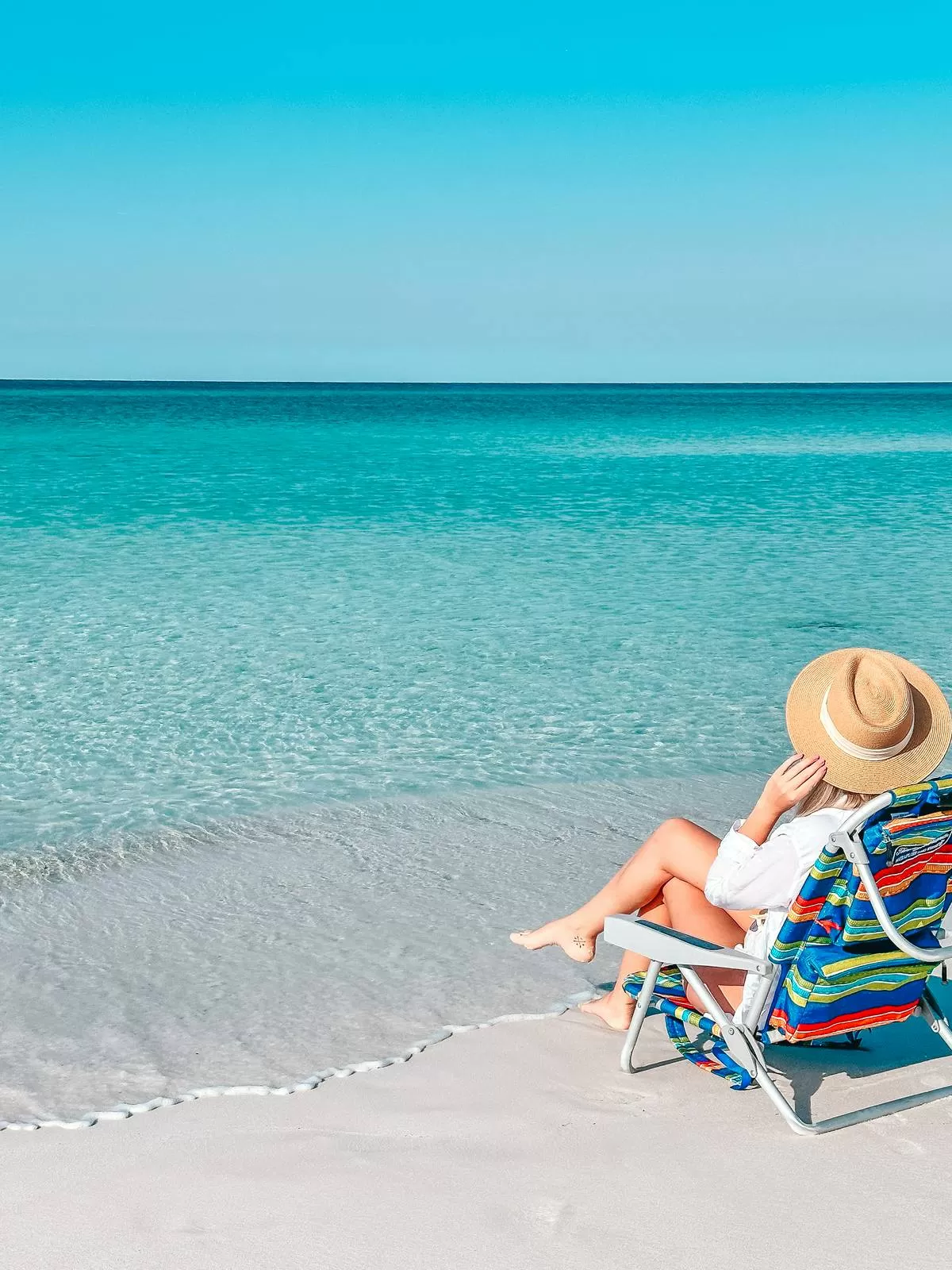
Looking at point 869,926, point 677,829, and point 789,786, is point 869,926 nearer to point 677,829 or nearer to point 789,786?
point 789,786

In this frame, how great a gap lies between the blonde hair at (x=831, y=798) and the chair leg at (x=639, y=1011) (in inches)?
21.3

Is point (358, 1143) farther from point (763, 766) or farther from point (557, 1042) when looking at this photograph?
point (763, 766)

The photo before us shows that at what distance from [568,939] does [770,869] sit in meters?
0.86

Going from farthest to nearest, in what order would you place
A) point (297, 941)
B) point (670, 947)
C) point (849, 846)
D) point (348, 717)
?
point (348, 717)
point (297, 941)
point (670, 947)
point (849, 846)

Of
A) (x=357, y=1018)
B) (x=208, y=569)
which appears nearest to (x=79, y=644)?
(x=208, y=569)

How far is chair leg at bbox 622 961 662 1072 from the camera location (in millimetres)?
3277

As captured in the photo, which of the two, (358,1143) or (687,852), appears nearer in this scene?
(358,1143)

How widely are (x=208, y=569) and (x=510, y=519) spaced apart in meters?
6.65

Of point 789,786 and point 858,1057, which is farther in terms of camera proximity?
point 858,1057

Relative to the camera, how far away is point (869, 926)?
2.95 m

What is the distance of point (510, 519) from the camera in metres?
19.5

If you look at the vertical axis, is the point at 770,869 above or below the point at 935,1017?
above

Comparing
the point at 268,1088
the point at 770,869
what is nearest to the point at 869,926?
the point at 770,869

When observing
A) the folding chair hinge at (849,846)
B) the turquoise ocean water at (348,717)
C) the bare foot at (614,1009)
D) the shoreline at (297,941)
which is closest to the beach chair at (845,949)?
the folding chair hinge at (849,846)
